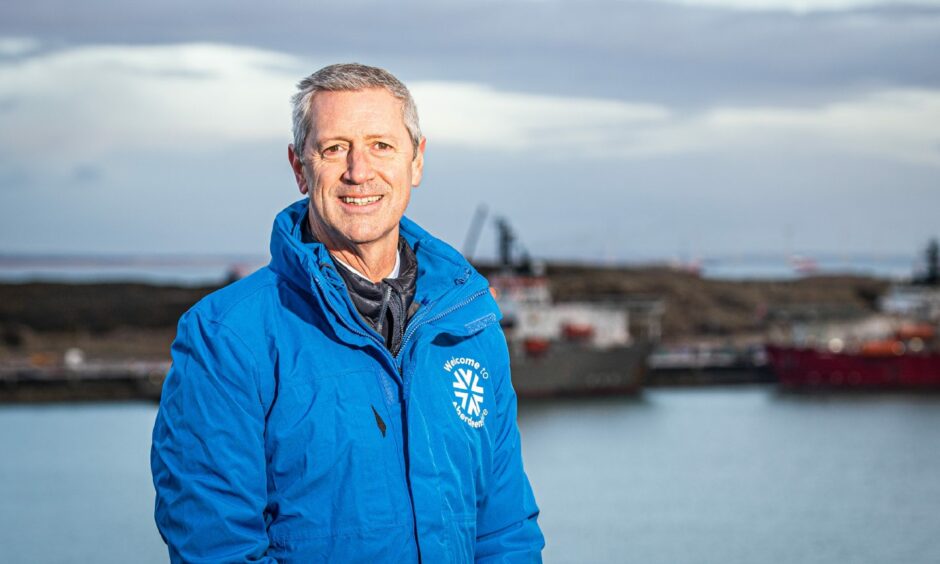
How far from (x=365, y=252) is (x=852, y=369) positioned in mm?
35076

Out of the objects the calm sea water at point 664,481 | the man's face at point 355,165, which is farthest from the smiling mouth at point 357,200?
the calm sea water at point 664,481

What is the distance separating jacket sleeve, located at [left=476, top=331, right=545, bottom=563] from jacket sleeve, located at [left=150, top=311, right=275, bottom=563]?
339 millimetres

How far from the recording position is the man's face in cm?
160

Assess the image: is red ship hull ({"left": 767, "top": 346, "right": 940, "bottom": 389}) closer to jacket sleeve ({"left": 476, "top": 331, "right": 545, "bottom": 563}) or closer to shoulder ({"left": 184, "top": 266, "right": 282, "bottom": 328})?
jacket sleeve ({"left": 476, "top": 331, "right": 545, "bottom": 563})

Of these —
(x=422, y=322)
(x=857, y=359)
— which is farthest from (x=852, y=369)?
(x=422, y=322)

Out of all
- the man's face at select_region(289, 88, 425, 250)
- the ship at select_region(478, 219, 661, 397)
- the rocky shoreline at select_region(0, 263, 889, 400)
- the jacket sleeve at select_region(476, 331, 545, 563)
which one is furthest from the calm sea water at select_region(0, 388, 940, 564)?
the man's face at select_region(289, 88, 425, 250)

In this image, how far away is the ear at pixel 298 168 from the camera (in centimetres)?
169

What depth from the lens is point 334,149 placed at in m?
1.63

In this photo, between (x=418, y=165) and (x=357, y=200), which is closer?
(x=357, y=200)

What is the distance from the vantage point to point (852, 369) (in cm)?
3519

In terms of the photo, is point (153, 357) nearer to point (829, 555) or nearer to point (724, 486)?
point (724, 486)

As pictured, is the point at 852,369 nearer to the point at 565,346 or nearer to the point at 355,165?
the point at 565,346

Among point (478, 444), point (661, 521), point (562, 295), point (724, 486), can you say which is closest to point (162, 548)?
point (661, 521)

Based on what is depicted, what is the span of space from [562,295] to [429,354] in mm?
50362
